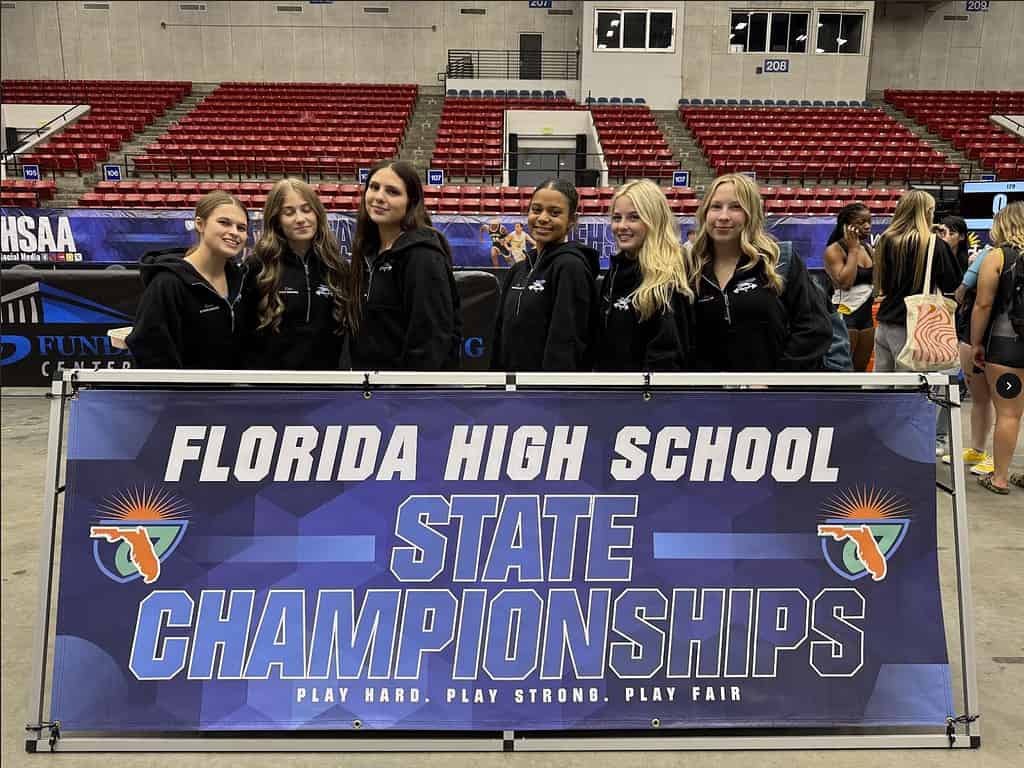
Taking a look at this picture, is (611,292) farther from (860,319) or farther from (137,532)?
(860,319)

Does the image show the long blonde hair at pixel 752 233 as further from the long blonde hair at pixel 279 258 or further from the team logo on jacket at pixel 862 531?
the long blonde hair at pixel 279 258

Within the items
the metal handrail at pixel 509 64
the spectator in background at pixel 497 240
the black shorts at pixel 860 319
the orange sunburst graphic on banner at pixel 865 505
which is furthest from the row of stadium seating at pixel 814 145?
the orange sunburst graphic on banner at pixel 865 505

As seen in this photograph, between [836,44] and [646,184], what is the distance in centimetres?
2274

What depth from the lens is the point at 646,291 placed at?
248 centimetres

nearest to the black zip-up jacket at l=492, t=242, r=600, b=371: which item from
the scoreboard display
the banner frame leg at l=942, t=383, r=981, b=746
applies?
the banner frame leg at l=942, t=383, r=981, b=746

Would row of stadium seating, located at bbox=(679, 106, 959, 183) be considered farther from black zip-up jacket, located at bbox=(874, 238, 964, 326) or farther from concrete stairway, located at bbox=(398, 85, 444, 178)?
black zip-up jacket, located at bbox=(874, 238, 964, 326)

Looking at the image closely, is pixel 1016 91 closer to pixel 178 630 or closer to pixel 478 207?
pixel 478 207

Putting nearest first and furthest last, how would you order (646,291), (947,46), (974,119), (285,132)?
(646,291), (285,132), (974,119), (947,46)

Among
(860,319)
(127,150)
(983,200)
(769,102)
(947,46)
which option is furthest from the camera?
(947,46)

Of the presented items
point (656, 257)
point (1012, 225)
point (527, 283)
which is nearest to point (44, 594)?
point (527, 283)

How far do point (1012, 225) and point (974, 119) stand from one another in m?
21.3

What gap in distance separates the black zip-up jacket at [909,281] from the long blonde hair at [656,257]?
8.32ft

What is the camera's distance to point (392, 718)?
220 cm

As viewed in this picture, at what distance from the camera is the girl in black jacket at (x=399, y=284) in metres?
2.55
